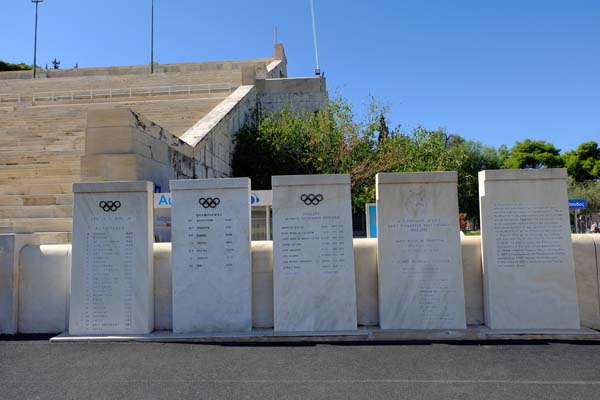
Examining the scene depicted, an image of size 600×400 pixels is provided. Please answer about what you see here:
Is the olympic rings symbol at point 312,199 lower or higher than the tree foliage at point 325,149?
lower

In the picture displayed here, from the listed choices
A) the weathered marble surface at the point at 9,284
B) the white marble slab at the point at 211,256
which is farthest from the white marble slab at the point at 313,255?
the weathered marble surface at the point at 9,284

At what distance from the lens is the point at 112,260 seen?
6504 mm

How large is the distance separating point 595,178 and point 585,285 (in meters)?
63.8

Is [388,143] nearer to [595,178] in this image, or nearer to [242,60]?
[242,60]

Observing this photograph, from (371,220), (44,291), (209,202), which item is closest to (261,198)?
(371,220)

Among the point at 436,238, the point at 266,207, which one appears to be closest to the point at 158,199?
the point at 266,207

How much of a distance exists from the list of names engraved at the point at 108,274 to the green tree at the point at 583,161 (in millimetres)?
65140

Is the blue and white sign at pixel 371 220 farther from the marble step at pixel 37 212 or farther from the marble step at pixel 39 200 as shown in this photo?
the marble step at pixel 39 200

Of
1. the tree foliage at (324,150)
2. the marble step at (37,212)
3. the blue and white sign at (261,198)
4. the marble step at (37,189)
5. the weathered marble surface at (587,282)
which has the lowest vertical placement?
the weathered marble surface at (587,282)

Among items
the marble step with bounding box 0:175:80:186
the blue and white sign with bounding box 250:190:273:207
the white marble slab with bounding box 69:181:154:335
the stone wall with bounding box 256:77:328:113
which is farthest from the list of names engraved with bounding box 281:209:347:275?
the stone wall with bounding box 256:77:328:113

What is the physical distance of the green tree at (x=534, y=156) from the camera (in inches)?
2438

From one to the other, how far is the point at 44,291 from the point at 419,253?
5.10 meters

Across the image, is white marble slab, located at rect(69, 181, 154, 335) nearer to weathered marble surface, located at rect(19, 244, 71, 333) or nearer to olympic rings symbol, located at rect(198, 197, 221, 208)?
weathered marble surface, located at rect(19, 244, 71, 333)

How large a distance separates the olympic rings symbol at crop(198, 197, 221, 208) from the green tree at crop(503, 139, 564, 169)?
60963 mm
